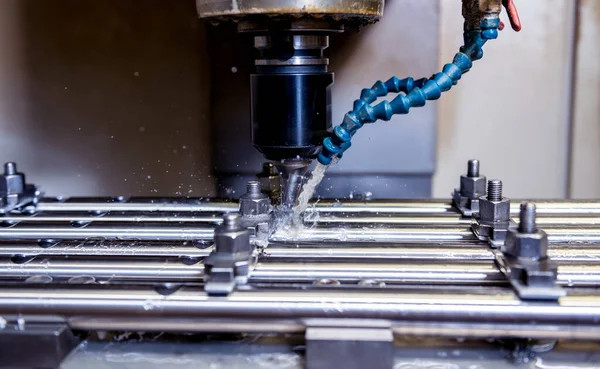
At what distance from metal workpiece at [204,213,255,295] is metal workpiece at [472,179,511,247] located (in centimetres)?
26

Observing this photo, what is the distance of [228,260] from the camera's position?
0.53 meters

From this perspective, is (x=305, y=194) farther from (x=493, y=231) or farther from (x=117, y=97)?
(x=117, y=97)

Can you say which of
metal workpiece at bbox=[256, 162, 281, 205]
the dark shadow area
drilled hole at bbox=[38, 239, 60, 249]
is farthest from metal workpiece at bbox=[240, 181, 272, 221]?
the dark shadow area

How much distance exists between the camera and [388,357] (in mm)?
470

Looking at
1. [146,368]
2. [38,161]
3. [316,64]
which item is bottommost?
[146,368]

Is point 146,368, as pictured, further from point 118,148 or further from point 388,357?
point 118,148

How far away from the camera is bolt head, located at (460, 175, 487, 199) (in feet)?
2.48

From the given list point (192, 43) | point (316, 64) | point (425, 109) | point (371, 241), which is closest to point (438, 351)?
point (371, 241)

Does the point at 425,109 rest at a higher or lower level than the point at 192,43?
lower

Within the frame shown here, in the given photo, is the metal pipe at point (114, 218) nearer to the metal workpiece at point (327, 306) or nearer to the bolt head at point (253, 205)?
the bolt head at point (253, 205)

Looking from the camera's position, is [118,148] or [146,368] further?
[118,148]

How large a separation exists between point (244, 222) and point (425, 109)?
0.40 metres

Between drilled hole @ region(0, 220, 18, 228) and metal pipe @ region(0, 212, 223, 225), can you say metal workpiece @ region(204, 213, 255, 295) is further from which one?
drilled hole @ region(0, 220, 18, 228)

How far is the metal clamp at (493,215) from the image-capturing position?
0.64 metres
